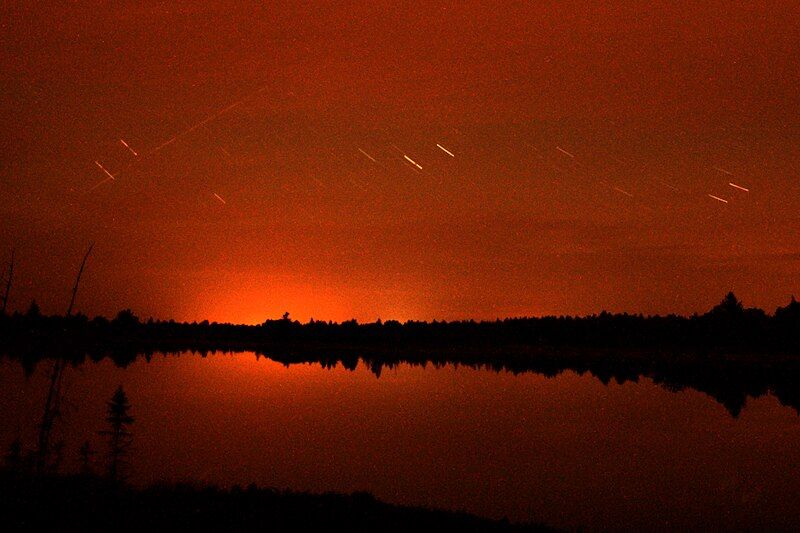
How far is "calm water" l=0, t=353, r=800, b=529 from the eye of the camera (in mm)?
20641

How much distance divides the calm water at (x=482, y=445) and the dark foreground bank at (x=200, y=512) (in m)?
3.98

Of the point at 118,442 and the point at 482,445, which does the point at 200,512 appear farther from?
the point at 482,445

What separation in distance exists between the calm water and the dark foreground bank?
398 centimetres

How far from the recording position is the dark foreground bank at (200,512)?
1308 centimetres

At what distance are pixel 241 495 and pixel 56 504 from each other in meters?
3.31

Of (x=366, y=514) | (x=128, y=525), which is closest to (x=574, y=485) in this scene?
(x=366, y=514)

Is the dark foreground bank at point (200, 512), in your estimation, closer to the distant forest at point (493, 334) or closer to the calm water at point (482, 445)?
the calm water at point (482, 445)

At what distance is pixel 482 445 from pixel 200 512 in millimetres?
17508

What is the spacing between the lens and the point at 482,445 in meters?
30.0

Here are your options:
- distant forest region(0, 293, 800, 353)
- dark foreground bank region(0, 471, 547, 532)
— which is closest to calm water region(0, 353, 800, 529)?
dark foreground bank region(0, 471, 547, 532)

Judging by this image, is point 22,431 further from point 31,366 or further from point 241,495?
point 31,366

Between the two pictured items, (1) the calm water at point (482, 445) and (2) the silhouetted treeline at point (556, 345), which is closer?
(1) the calm water at point (482, 445)

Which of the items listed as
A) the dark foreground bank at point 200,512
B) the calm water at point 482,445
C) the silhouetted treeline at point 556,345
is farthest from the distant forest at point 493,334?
the dark foreground bank at point 200,512

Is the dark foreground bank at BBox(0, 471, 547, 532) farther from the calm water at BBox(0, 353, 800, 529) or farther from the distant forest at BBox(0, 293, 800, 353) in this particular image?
the distant forest at BBox(0, 293, 800, 353)
